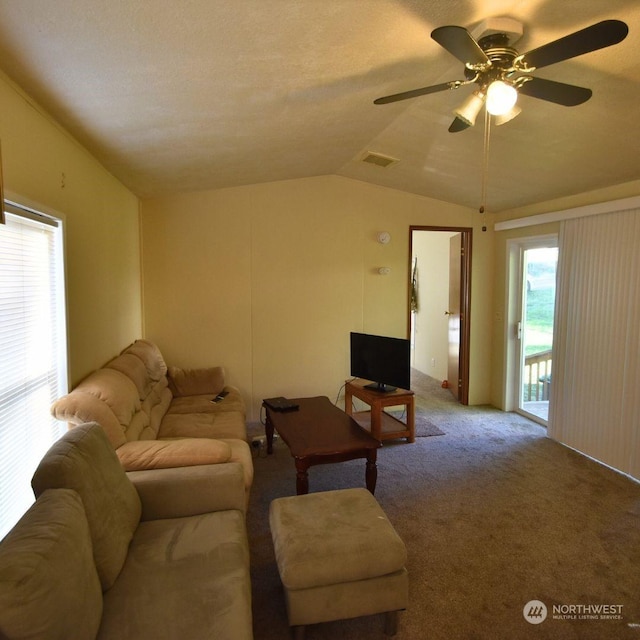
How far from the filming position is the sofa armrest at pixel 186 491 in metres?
1.99

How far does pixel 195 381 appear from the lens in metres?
4.07

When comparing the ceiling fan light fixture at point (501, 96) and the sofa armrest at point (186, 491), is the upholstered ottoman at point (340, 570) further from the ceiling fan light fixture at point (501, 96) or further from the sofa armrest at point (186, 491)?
the ceiling fan light fixture at point (501, 96)

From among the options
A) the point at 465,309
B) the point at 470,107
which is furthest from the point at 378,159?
the point at 465,309

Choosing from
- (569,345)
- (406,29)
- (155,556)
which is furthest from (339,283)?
(155,556)

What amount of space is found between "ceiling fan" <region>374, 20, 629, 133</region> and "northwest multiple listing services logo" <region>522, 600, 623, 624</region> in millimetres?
2221

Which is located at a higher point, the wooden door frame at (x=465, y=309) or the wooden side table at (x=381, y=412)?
the wooden door frame at (x=465, y=309)

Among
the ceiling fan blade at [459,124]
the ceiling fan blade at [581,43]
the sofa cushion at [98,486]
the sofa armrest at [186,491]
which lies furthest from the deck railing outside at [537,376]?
the sofa cushion at [98,486]

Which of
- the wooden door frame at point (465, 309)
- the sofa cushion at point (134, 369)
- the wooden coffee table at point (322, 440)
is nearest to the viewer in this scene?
the wooden coffee table at point (322, 440)

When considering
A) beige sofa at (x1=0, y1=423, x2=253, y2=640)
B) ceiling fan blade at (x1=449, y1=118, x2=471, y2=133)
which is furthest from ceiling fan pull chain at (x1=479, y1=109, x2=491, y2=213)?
beige sofa at (x1=0, y1=423, x2=253, y2=640)

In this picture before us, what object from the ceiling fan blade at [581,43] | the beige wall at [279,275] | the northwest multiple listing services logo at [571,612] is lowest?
the northwest multiple listing services logo at [571,612]

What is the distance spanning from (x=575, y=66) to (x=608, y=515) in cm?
266

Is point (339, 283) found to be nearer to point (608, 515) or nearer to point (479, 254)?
point (479, 254)

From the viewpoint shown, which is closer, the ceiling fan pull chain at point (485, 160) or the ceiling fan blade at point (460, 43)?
the ceiling fan blade at point (460, 43)

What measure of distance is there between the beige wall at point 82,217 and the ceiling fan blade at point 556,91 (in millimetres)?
2207
